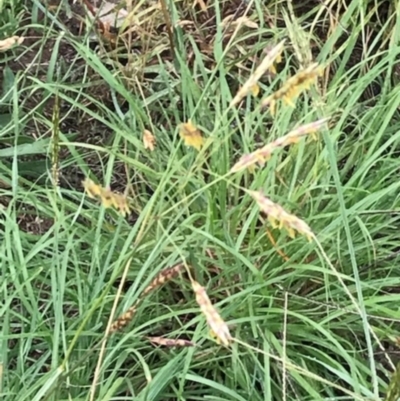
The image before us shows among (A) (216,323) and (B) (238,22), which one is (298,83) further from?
(B) (238,22)

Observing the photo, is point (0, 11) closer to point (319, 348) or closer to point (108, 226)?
point (108, 226)

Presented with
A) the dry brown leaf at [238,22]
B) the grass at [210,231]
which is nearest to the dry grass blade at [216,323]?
the grass at [210,231]

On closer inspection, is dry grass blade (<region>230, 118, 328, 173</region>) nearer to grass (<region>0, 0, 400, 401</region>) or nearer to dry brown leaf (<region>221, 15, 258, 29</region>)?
grass (<region>0, 0, 400, 401</region>)

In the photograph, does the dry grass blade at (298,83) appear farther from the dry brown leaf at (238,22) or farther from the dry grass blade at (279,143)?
the dry brown leaf at (238,22)

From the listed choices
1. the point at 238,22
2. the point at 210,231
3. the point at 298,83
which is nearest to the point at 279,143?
the point at 298,83

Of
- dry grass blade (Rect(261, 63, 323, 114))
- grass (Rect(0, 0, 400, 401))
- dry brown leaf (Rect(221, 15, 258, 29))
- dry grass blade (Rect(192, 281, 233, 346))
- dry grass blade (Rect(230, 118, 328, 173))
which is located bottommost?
grass (Rect(0, 0, 400, 401))

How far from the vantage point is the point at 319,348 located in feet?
3.62

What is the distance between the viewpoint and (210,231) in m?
1.10

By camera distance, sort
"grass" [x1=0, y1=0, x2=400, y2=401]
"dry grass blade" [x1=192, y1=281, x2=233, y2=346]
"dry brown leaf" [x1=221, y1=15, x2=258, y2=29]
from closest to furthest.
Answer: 1. "dry grass blade" [x1=192, y1=281, x2=233, y2=346]
2. "grass" [x1=0, y1=0, x2=400, y2=401]
3. "dry brown leaf" [x1=221, y1=15, x2=258, y2=29]

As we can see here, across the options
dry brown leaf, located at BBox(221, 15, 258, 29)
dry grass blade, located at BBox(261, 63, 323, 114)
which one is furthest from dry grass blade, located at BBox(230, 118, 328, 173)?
dry brown leaf, located at BBox(221, 15, 258, 29)

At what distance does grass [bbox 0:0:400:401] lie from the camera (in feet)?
3.42

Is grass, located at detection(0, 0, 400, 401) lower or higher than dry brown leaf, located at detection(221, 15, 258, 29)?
lower

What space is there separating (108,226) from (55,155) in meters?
0.40

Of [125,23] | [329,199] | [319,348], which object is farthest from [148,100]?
[319,348]
